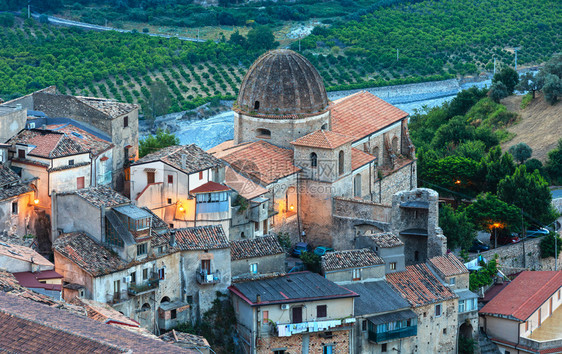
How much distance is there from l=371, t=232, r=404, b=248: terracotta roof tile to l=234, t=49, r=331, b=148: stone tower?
8863 mm

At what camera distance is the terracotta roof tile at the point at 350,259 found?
208 ft

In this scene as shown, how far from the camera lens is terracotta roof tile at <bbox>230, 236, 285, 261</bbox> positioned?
6188cm

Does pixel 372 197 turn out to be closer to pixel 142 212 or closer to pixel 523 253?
pixel 523 253

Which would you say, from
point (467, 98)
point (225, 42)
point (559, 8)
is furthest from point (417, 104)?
point (559, 8)

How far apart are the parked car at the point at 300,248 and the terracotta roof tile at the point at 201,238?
350 inches

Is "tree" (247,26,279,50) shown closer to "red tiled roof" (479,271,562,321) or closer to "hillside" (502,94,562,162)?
"hillside" (502,94,562,162)

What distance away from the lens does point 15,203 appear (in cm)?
5984

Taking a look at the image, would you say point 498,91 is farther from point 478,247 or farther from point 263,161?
point 263,161

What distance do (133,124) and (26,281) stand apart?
50.7ft

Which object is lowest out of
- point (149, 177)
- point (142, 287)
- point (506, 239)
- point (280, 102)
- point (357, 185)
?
point (506, 239)

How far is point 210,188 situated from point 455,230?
1659 cm

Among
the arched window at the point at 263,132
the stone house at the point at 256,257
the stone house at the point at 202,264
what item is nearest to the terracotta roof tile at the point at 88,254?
the stone house at the point at 202,264

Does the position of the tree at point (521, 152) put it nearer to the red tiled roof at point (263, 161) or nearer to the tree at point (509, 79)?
the tree at point (509, 79)


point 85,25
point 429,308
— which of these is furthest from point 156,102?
point 429,308
